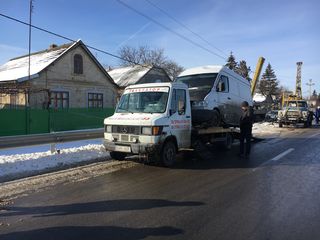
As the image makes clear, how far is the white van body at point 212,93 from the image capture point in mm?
11547

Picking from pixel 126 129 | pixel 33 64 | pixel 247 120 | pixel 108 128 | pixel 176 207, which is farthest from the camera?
pixel 33 64

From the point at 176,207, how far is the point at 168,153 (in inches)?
153

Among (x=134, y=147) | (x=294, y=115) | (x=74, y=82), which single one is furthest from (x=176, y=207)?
(x=74, y=82)

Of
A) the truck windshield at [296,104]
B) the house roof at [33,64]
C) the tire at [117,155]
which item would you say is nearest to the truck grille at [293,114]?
the truck windshield at [296,104]

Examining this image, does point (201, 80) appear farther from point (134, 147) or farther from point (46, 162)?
point (46, 162)

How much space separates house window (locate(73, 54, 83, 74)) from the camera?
31084mm

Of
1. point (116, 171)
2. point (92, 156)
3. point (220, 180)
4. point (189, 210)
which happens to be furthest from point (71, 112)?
point (189, 210)

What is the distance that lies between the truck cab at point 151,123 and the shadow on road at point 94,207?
9.87 feet

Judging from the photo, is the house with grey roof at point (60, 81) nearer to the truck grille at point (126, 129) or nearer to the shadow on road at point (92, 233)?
the truck grille at point (126, 129)

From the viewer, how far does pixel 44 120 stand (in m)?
19.6

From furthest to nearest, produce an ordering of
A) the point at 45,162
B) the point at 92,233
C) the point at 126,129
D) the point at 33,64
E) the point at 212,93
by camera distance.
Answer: the point at 33,64
the point at 212,93
the point at 45,162
the point at 126,129
the point at 92,233

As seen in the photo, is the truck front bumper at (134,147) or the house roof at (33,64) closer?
the truck front bumper at (134,147)

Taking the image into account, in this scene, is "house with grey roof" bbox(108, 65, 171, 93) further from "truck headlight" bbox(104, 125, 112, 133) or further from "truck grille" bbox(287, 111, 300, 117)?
"truck headlight" bbox(104, 125, 112, 133)

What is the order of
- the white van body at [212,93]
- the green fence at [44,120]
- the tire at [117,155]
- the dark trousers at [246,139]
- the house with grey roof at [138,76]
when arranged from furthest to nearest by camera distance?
the house with grey roof at [138,76]
the green fence at [44,120]
the dark trousers at [246,139]
the white van body at [212,93]
the tire at [117,155]
